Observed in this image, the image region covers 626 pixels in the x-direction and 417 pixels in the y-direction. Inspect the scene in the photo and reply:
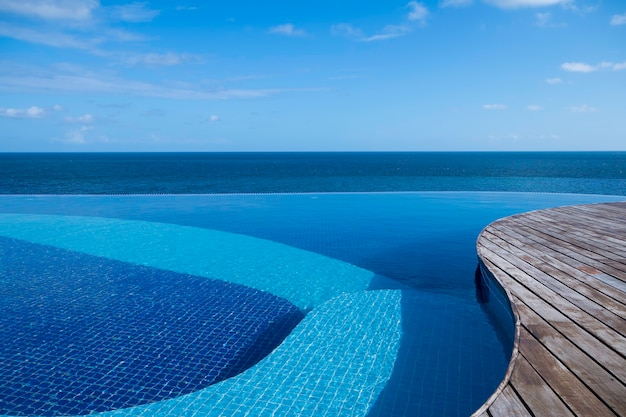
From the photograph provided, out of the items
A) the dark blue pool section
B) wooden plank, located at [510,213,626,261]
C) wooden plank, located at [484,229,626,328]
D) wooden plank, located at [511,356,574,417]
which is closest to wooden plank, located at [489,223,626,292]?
wooden plank, located at [484,229,626,328]

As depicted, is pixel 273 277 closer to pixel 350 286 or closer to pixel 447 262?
pixel 350 286

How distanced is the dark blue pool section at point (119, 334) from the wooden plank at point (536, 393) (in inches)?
104

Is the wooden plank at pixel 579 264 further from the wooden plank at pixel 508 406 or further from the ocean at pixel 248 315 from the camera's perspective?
the wooden plank at pixel 508 406

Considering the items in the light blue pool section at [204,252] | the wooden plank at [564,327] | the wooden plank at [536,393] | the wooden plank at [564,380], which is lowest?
the light blue pool section at [204,252]

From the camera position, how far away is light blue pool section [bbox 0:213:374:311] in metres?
6.84

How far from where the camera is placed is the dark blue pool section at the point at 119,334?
3912 millimetres

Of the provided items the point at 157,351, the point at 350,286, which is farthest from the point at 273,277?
the point at 157,351

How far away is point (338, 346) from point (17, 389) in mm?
2966

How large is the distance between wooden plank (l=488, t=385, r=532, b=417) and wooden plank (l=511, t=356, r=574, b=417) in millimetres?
34

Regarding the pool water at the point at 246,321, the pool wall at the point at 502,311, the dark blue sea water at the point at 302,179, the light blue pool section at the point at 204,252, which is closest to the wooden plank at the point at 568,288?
the pool wall at the point at 502,311

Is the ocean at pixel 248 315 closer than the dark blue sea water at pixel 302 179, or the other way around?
the ocean at pixel 248 315

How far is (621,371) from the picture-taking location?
256cm

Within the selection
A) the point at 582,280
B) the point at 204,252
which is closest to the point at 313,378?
the point at 582,280

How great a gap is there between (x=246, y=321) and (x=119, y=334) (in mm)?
1442
